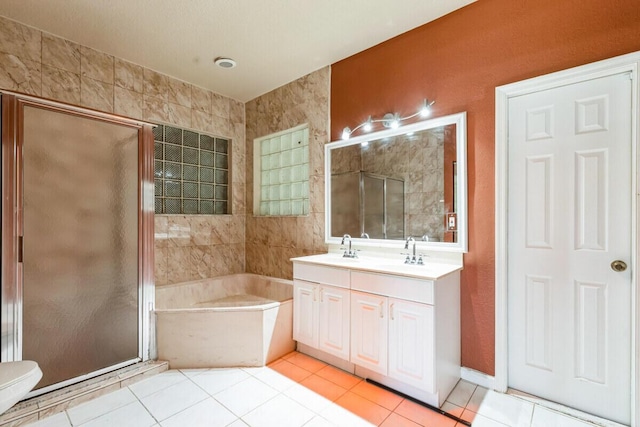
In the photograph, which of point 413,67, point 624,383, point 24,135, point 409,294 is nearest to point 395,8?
point 413,67

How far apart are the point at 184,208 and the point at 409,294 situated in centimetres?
267

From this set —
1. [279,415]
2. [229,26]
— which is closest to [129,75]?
[229,26]

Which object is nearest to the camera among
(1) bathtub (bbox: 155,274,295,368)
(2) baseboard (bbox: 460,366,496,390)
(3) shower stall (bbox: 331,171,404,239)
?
(2) baseboard (bbox: 460,366,496,390)

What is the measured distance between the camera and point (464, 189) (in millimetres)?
2197

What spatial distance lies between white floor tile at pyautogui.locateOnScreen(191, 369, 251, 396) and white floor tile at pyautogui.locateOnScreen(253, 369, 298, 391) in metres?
0.11

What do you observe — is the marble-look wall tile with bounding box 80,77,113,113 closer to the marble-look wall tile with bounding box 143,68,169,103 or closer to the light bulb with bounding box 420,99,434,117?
the marble-look wall tile with bounding box 143,68,169,103

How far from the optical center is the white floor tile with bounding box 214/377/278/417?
1.94 m

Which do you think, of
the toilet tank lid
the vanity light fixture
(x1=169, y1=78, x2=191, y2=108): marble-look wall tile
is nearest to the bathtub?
the toilet tank lid

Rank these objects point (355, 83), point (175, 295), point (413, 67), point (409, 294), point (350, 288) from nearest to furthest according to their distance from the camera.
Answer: point (409, 294)
point (350, 288)
point (413, 67)
point (355, 83)
point (175, 295)

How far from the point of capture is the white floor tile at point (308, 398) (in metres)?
1.95

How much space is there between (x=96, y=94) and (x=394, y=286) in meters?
3.02

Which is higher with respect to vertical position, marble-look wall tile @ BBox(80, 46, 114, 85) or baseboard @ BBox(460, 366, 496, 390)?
marble-look wall tile @ BBox(80, 46, 114, 85)

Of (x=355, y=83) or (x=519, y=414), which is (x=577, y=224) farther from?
(x=355, y=83)

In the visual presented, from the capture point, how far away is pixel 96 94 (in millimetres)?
2715
